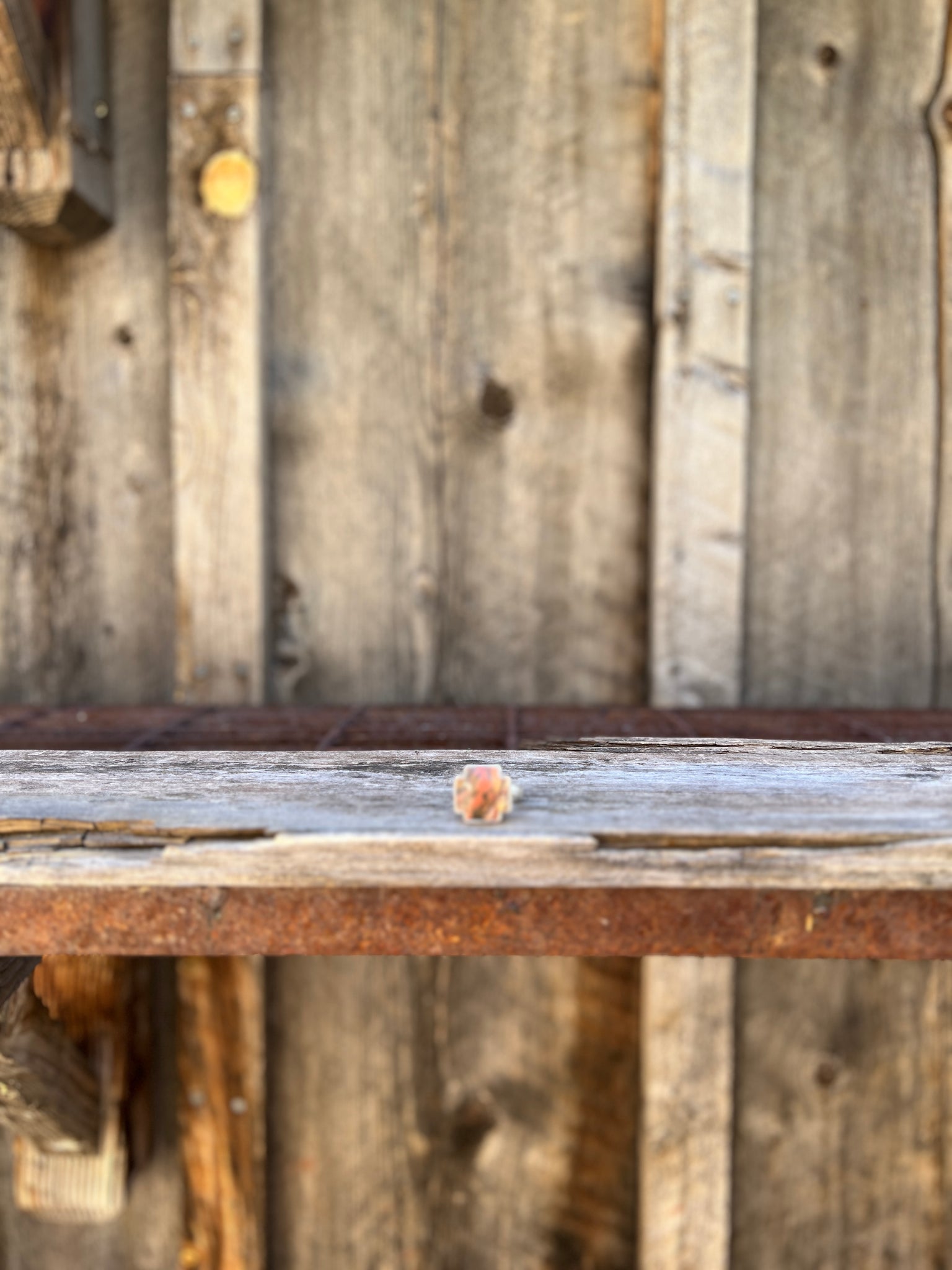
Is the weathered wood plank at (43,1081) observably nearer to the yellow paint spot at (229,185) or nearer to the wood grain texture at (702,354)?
the wood grain texture at (702,354)

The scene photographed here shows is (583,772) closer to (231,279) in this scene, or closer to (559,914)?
(559,914)

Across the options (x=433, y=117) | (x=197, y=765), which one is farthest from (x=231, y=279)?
(x=197, y=765)

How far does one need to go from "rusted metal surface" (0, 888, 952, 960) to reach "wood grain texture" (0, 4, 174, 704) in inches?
33.9

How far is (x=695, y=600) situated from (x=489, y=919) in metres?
0.82

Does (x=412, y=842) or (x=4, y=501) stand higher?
(x=4, y=501)

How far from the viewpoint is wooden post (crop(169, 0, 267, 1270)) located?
1.25 meters

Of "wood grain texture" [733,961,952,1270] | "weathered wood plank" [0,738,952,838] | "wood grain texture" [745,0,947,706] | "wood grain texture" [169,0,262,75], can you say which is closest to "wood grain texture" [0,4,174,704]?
"wood grain texture" [169,0,262,75]

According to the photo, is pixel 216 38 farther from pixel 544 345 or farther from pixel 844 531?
pixel 844 531

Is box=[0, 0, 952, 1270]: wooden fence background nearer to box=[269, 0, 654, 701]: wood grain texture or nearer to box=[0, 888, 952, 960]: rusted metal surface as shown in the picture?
box=[269, 0, 654, 701]: wood grain texture

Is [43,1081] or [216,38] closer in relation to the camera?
[43,1081]

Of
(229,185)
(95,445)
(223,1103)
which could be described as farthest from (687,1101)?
(229,185)

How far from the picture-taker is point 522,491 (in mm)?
1364

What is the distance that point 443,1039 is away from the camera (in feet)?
4.62

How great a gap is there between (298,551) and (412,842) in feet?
2.94
